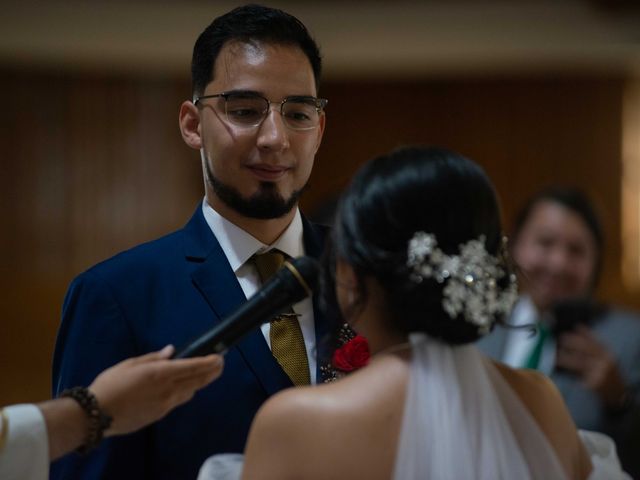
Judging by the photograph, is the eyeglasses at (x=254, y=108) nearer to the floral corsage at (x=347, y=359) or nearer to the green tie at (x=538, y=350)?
the floral corsage at (x=347, y=359)

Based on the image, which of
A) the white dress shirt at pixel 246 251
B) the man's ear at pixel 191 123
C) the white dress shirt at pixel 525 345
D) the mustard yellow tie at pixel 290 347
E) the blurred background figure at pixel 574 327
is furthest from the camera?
the white dress shirt at pixel 525 345

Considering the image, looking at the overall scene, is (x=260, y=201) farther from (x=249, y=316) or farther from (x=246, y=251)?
(x=249, y=316)

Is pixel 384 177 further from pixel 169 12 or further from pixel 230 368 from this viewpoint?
pixel 169 12

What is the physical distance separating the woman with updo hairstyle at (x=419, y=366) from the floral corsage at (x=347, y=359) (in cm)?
35

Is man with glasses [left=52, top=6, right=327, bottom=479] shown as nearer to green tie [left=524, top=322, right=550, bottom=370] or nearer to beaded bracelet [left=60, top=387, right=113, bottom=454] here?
beaded bracelet [left=60, top=387, right=113, bottom=454]

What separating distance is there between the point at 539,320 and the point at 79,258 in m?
3.91

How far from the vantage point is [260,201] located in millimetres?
2102

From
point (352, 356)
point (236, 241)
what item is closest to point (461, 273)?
point (352, 356)

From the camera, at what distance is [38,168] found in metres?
6.74

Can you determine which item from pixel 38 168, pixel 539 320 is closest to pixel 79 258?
pixel 38 168

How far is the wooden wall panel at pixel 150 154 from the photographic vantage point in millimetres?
6633

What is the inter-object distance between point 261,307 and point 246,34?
79cm

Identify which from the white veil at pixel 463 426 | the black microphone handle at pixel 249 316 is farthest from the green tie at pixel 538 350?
the black microphone handle at pixel 249 316

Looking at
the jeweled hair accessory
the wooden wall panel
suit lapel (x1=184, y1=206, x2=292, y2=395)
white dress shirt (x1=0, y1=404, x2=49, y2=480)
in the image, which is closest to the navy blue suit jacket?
suit lapel (x1=184, y1=206, x2=292, y2=395)
